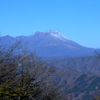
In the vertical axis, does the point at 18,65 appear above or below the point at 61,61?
below

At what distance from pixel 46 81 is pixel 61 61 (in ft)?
595

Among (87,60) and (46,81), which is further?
(87,60)

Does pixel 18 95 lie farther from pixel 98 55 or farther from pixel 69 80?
pixel 69 80

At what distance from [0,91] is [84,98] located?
62849 mm

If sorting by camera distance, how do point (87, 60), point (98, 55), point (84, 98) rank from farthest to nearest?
1. point (87, 60)
2. point (84, 98)
3. point (98, 55)

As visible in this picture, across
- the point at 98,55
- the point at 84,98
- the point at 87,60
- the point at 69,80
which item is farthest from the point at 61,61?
the point at 98,55

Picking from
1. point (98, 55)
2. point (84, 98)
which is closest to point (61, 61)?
point (84, 98)

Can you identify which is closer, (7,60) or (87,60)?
(7,60)

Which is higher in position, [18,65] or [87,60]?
[87,60]

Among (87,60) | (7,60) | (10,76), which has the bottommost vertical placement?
(10,76)

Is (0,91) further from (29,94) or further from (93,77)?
(93,77)

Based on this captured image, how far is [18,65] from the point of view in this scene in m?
8.43

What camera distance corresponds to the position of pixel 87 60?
7426 inches

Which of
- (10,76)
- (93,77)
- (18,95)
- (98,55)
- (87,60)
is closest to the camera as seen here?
(18,95)
